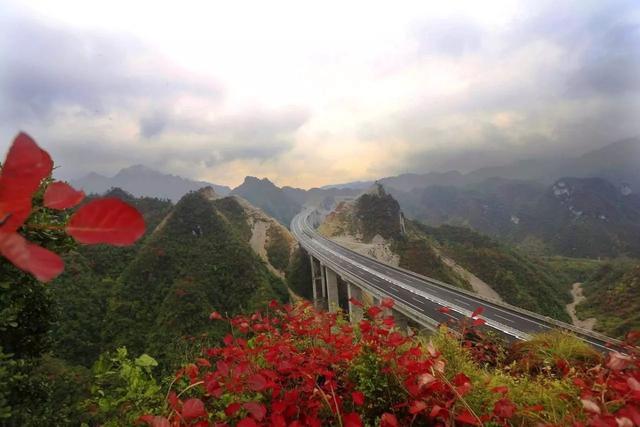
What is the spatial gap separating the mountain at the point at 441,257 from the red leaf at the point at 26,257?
7568cm

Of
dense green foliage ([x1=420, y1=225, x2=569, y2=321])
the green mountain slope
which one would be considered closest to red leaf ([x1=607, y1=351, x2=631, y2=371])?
the green mountain slope

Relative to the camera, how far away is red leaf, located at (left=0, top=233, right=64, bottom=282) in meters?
0.76

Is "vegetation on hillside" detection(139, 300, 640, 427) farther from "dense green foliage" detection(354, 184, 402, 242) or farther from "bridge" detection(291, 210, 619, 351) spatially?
"dense green foliage" detection(354, 184, 402, 242)

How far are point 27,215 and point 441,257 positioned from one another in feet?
355

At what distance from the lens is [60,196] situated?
99cm

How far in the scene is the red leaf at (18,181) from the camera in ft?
2.56

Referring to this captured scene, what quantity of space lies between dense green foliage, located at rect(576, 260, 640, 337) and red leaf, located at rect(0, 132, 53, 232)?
3101 inches

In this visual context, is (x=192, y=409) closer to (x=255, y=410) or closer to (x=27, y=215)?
(x=255, y=410)

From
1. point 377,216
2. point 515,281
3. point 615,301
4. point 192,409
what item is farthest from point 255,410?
point 377,216

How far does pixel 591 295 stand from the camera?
317 ft

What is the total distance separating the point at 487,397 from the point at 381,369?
3.51ft

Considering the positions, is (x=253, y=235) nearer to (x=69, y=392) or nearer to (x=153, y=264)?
(x=153, y=264)

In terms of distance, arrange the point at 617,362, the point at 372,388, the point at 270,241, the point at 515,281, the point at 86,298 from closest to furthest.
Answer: the point at 617,362 < the point at 372,388 < the point at 86,298 < the point at 515,281 < the point at 270,241

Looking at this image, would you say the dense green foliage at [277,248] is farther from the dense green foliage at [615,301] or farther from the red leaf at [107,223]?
the red leaf at [107,223]
